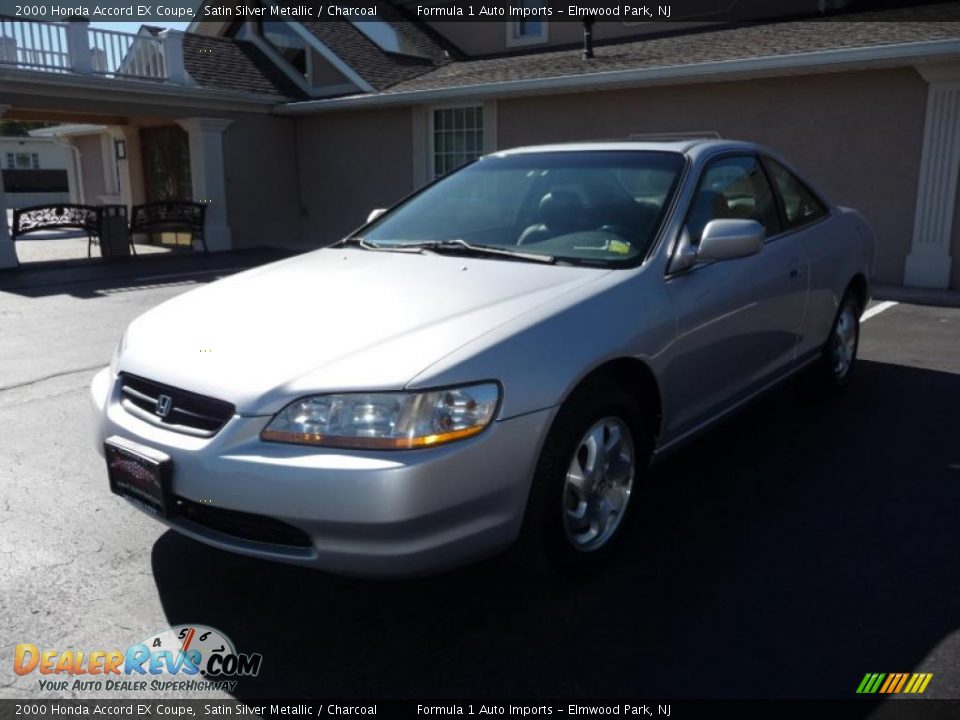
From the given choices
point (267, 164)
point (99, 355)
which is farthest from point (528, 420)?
point (267, 164)

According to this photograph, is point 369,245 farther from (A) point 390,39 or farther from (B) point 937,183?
(A) point 390,39

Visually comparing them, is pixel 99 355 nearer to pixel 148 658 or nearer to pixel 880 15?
pixel 148 658

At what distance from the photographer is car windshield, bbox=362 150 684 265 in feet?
11.6

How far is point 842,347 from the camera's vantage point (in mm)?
5316

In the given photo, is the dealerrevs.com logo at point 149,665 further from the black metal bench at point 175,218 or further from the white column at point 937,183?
the black metal bench at point 175,218

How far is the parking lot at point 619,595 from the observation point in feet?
8.20

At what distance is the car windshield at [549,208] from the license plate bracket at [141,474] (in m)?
1.64

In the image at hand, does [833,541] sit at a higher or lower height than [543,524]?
lower

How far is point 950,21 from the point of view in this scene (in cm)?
1039

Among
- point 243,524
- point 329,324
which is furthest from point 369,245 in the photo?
point 243,524

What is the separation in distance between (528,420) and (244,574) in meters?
1.33

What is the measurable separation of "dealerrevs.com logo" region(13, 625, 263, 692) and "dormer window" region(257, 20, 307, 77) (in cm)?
1689

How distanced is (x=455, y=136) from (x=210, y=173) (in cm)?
500

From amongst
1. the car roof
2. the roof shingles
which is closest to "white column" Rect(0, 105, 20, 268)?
the roof shingles
